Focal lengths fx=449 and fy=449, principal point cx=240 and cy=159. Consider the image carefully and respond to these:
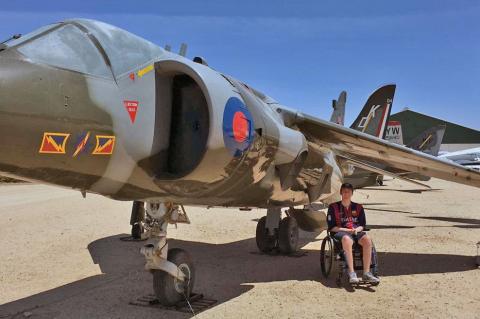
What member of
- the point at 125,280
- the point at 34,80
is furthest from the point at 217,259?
the point at 34,80

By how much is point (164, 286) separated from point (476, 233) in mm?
8566

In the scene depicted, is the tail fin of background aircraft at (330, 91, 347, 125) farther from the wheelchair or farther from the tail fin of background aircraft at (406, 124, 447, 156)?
the tail fin of background aircraft at (406, 124, 447, 156)

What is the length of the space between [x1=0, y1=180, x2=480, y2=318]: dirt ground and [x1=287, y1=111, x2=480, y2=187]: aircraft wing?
1482 millimetres

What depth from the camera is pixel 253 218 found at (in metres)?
14.0

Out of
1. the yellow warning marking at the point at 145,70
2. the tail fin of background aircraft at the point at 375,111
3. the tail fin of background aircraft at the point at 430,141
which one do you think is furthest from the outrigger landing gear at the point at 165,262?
the tail fin of background aircraft at the point at 430,141

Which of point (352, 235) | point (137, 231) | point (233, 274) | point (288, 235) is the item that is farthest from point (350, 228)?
point (137, 231)

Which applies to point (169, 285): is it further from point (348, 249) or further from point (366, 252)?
point (366, 252)

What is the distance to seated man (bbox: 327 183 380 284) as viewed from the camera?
5.89 metres

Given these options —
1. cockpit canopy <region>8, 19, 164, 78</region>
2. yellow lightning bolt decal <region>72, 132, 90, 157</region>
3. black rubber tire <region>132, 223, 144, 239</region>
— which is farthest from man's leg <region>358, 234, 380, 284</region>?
black rubber tire <region>132, 223, 144, 239</region>

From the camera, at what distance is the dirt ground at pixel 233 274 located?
499 centimetres

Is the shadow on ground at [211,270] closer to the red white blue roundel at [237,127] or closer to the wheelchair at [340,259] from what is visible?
the wheelchair at [340,259]

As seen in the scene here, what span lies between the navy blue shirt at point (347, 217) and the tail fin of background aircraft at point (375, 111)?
7061 millimetres

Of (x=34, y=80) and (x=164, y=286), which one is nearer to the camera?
(x=34, y=80)

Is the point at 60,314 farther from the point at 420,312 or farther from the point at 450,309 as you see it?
the point at 450,309
